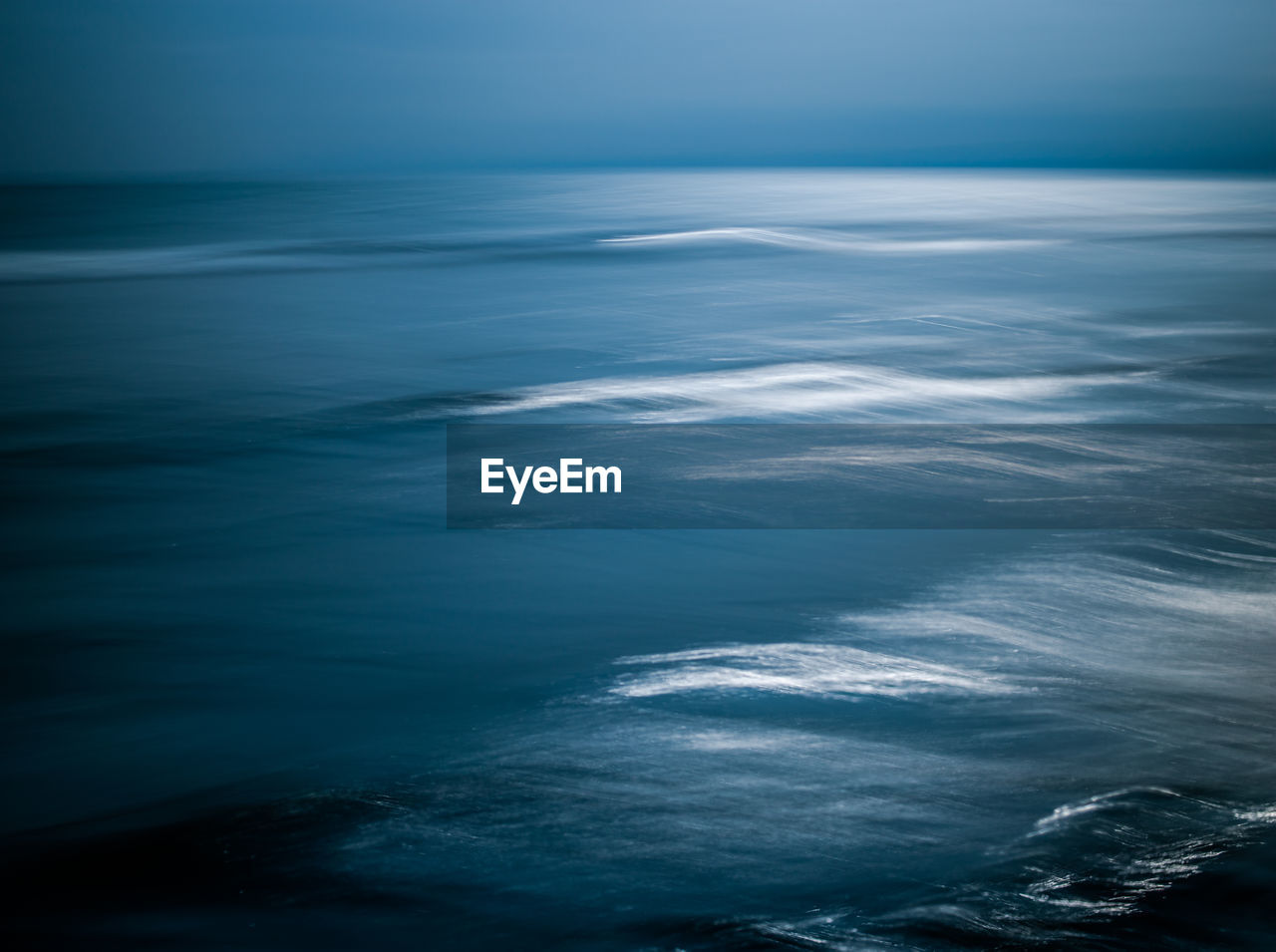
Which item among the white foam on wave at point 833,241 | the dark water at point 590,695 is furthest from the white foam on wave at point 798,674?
the white foam on wave at point 833,241

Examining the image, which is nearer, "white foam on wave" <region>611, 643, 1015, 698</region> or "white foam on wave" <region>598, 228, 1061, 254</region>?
"white foam on wave" <region>611, 643, 1015, 698</region>

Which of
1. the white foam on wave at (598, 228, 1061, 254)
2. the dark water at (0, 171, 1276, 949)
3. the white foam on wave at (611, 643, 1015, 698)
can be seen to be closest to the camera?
the dark water at (0, 171, 1276, 949)

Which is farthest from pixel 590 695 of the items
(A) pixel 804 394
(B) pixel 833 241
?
(B) pixel 833 241

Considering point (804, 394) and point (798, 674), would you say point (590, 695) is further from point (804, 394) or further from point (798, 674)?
point (804, 394)

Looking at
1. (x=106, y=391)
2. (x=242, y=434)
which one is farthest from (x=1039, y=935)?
(x=106, y=391)

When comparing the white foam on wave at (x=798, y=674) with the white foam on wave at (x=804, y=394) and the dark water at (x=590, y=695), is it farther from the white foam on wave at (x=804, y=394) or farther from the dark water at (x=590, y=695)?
the white foam on wave at (x=804, y=394)

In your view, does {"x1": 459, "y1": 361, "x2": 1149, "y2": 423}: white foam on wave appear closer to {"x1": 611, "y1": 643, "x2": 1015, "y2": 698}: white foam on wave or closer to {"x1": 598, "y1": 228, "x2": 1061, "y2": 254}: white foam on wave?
{"x1": 611, "y1": 643, "x2": 1015, "y2": 698}: white foam on wave

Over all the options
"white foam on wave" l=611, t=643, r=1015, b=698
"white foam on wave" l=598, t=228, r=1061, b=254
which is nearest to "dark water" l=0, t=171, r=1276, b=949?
"white foam on wave" l=611, t=643, r=1015, b=698
